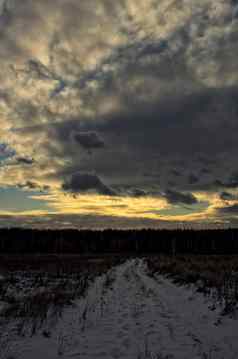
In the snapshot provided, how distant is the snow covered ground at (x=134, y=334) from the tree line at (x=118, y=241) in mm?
118300

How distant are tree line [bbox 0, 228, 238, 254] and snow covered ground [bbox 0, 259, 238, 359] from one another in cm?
11830

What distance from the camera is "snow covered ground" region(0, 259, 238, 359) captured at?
22.4 ft

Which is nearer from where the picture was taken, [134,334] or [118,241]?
[134,334]

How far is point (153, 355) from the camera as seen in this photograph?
21.6 feet

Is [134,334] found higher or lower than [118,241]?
lower

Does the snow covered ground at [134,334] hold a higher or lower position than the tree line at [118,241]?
lower

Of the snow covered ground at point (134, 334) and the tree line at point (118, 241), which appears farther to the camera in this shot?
the tree line at point (118, 241)

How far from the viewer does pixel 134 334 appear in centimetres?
831

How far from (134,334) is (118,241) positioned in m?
143

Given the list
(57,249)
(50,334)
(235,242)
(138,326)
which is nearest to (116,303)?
(138,326)

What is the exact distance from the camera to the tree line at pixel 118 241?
12938cm

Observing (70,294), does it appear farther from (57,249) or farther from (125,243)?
(125,243)

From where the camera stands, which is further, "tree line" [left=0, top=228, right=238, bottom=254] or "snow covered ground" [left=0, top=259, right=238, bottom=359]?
"tree line" [left=0, top=228, right=238, bottom=254]

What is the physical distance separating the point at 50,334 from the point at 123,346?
6.93ft
